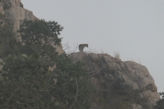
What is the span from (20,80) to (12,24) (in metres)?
15.9

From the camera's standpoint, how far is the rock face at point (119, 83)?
100ft

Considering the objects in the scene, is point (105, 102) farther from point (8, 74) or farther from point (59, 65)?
point (8, 74)

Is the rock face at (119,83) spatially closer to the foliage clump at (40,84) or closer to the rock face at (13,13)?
the rock face at (13,13)

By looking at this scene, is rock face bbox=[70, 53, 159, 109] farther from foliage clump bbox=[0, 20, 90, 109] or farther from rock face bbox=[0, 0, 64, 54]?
foliage clump bbox=[0, 20, 90, 109]

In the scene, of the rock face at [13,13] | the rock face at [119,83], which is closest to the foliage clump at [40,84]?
the rock face at [119,83]

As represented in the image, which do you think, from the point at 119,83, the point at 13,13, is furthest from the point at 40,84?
the point at 13,13

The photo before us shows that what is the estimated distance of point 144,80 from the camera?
113 ft

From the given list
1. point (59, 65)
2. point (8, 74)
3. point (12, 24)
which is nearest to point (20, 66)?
point (8, 74)

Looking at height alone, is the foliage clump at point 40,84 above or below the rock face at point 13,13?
below

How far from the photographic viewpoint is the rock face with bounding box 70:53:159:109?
100 ft

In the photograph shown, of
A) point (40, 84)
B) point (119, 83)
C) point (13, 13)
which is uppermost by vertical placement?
point (13, 13)

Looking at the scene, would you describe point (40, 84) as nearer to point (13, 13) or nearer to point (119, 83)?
point (119, 83)


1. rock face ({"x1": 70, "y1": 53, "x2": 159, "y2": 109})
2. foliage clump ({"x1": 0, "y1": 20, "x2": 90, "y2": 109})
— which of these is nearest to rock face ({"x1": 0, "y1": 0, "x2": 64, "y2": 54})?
rock face ({"x1": 70, "y1": 53, "x2": 159, "y2": 109})

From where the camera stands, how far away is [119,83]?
32.4 meters
